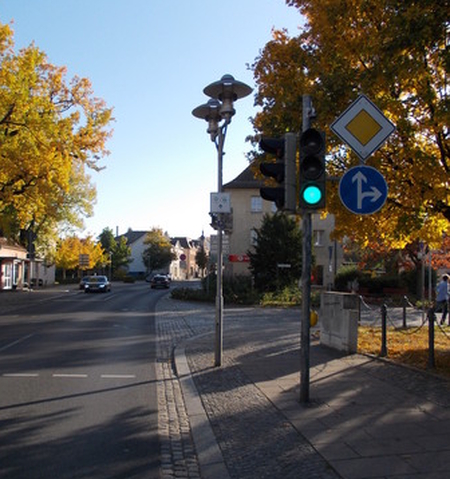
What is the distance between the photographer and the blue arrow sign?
254 inches

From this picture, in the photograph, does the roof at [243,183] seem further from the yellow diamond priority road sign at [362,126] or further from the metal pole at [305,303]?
the yellow diamond priority road sign at [362,126]

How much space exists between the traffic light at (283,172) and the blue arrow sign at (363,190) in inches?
41.9

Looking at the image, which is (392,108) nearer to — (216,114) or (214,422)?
(216,114)

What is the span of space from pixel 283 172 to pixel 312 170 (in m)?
→ 0.55

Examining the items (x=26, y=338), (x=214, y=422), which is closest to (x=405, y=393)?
(x=214, y=422)

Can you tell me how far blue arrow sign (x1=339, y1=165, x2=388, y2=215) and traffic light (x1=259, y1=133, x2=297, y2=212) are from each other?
106 centimetres

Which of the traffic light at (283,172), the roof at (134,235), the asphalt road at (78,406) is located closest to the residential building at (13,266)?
the asphalt road at (78,406)

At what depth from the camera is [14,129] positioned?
23.4m

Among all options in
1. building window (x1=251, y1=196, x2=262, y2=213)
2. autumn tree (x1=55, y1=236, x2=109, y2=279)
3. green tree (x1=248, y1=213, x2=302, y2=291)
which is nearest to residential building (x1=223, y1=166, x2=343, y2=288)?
building window (x1=251, y1=196, x2=262, y2=213)

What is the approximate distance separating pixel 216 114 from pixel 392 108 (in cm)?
323

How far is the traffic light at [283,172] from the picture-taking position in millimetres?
7463

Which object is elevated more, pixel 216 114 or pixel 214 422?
pixel 216 114

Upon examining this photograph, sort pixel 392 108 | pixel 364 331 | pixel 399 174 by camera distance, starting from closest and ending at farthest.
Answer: pixel 392 108 < pixel 399 174 < pixel 364 331

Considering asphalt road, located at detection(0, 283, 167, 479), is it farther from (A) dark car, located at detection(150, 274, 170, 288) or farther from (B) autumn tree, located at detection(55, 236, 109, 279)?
(B) autumn tree, located at detection(55, 236, 109, 279)
